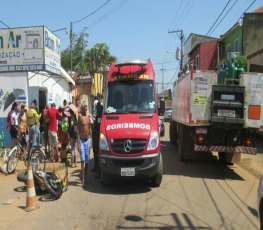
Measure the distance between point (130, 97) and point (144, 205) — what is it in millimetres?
3497

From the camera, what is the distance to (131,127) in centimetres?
1025

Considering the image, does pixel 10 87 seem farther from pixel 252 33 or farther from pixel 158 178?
pixel 252 33

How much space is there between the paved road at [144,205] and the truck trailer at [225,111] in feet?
3.09

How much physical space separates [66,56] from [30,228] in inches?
2123

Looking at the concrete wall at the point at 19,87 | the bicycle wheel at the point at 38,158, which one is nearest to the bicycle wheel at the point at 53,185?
the bicycle wheel at the point at 38,158

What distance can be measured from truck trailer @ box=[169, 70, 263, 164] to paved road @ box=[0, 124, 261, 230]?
0.94 metres

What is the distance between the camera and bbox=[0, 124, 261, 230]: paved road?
24.3ft

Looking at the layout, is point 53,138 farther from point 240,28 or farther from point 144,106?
point 240,28

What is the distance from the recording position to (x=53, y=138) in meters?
14.3

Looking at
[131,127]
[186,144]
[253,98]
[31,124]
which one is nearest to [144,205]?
[131,127]

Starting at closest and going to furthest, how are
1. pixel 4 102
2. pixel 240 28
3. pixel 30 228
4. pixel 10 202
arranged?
pixel 30 228 → pixel 10 202 → pixel 4 102 → pixel 240 28

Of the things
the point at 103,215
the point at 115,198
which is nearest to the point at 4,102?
the point at 115,198

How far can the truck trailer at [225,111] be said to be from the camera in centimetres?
1214

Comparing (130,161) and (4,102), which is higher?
(4,102)
